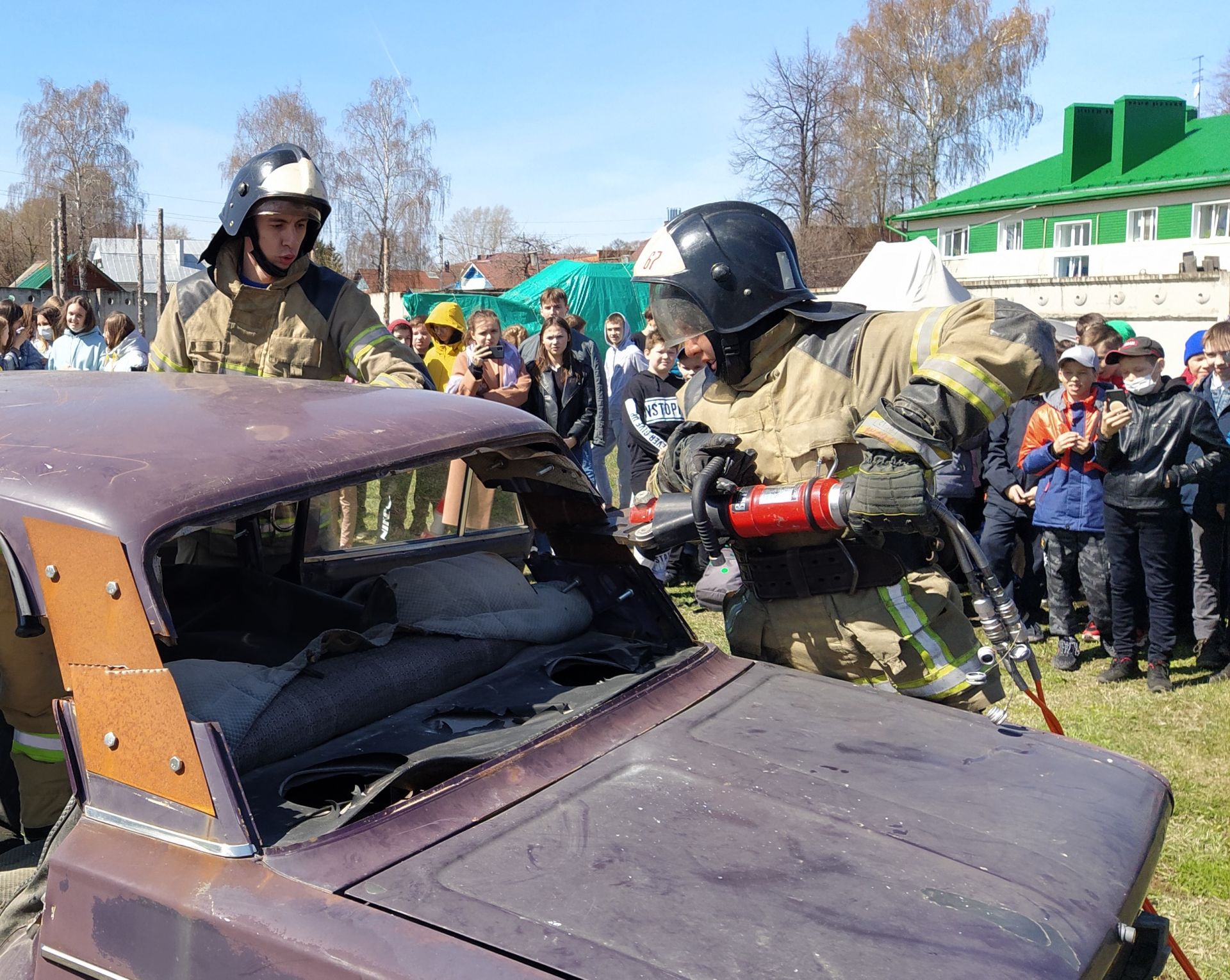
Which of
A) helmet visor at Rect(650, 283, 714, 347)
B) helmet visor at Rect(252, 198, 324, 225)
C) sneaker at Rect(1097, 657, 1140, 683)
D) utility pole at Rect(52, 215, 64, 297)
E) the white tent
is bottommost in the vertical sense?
sneaker at Rect(1097, 657, 1140, 683)

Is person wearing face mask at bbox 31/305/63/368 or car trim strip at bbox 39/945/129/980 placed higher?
person wearing face mask at bbox 31/305/63/368

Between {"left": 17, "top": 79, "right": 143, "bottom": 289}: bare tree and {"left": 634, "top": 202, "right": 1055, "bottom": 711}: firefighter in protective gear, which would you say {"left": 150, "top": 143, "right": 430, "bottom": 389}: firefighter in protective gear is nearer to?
{"left": 634, "top": 202, "right": 1055, "bottom": 711}: firefighter in protective gear

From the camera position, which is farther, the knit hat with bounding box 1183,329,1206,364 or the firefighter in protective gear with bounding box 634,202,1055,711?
the knit hat with bounding box 1183,329,1206,364

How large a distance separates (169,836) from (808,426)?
5.74 feet

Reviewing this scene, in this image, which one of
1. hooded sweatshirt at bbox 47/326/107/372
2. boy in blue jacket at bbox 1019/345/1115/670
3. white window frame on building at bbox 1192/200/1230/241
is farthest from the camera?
white window frame on building at bbox 1192/200/1230/241

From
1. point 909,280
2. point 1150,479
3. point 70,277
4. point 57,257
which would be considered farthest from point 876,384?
point 70,277

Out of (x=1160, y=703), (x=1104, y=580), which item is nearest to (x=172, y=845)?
(x=1160, y=703)

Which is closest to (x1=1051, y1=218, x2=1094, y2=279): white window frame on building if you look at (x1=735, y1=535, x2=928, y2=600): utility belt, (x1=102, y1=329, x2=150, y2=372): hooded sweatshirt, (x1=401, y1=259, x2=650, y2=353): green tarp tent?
(x1=401, y1=259, x2=650, y2=353): green tarp tent

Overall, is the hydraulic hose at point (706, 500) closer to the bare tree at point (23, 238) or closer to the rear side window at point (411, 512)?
the rear side window at point (411, 512)

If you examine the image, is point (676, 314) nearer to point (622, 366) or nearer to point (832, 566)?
point (832, 566)

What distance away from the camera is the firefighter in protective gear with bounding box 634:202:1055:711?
8.97 feet

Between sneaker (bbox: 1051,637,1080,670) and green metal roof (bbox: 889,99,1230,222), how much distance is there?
25849mm

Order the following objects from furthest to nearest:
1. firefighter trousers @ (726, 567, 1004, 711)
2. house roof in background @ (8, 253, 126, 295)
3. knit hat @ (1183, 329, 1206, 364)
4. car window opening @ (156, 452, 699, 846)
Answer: house roof in background @ (8, 253, 126, 295)
knit hat @ (1183, 329, 1206, 364)
firefighter trousers @ (726, 567, 1004, 711)
car window opening @ (156, 452, 699, 846)

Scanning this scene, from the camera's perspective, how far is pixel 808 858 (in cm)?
169
